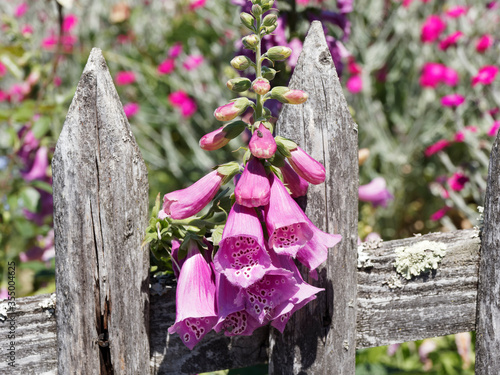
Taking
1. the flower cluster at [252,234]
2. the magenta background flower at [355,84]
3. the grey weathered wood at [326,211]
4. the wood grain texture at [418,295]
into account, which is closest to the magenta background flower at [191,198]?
the flower cluster at [252,234]

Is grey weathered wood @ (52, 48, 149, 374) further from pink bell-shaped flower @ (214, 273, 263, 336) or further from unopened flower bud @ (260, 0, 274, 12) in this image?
unopened flower bud @ (260, 0, 274, 12)

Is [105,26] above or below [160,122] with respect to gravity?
above

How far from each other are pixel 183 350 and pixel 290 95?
622 millimetres

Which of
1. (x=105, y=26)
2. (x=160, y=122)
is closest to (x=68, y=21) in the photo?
(x=160, y=122)

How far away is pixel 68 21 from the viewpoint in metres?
3.32

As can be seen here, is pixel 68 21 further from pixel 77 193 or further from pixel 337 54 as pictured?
pixel 77 193

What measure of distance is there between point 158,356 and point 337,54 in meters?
0.97

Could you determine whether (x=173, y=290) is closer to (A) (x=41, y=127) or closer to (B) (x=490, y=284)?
(B) (x=490, y=284)

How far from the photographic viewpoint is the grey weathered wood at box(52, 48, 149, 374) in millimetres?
947

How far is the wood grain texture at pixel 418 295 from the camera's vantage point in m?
1.12

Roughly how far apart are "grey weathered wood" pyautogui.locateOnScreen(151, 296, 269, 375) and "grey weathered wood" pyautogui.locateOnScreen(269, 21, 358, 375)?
0.27ft

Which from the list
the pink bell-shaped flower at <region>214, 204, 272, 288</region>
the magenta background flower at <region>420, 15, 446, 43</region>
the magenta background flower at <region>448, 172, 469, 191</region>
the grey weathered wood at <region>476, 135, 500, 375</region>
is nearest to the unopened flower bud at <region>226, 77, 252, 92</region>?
the pink bell-shaped flower at <region>214, 204, 272, 288</region>

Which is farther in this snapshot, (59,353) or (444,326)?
(444,326)

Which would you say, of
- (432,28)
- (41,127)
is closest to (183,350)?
(41,127)
